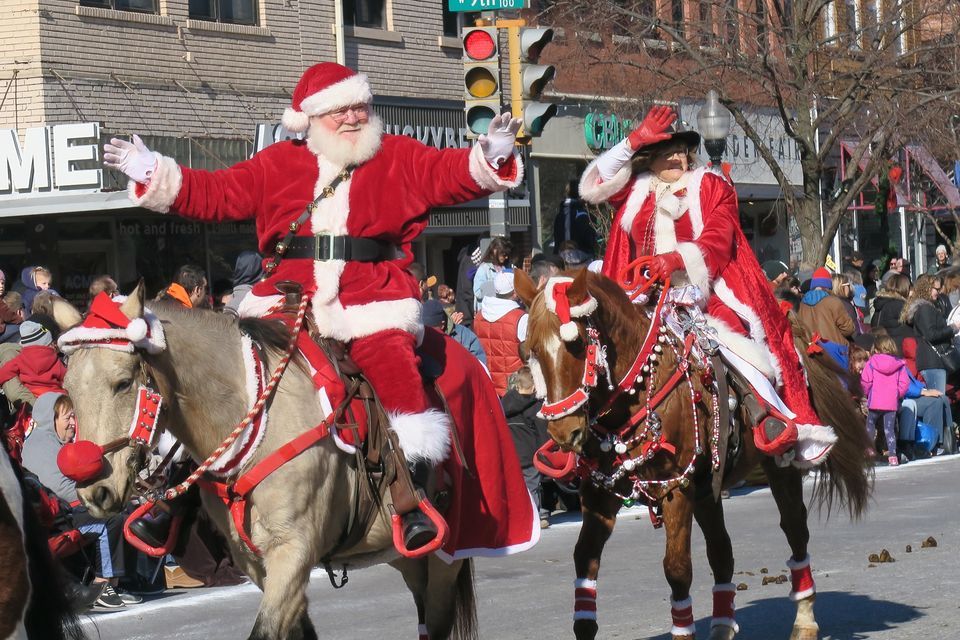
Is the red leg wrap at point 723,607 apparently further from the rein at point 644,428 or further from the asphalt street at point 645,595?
the asphalt street at point 645,595

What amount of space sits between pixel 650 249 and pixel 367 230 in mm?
2000

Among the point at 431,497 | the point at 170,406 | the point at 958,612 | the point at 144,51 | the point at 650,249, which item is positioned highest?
the point at 144,51

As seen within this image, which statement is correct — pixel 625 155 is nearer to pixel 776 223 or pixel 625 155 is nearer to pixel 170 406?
pixel 170 406

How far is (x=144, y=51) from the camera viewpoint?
61.9 feet

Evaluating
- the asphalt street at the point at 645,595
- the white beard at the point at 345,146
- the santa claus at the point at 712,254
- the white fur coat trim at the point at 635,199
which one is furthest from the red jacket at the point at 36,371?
the white beard at the point at 345,146

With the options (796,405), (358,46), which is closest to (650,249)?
(796,405)

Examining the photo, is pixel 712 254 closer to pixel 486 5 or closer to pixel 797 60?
pixel 486 5

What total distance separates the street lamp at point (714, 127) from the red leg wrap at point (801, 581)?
925 cm

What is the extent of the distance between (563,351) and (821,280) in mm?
11844

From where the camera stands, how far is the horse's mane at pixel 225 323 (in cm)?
602

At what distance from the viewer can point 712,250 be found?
25.8 feet

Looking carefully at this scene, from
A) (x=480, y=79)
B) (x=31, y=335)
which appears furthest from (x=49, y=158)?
(x=480, y=79)

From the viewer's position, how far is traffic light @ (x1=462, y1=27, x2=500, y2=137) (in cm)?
1239

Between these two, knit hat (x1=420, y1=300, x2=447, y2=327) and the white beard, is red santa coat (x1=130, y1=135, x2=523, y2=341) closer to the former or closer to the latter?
the white beard
